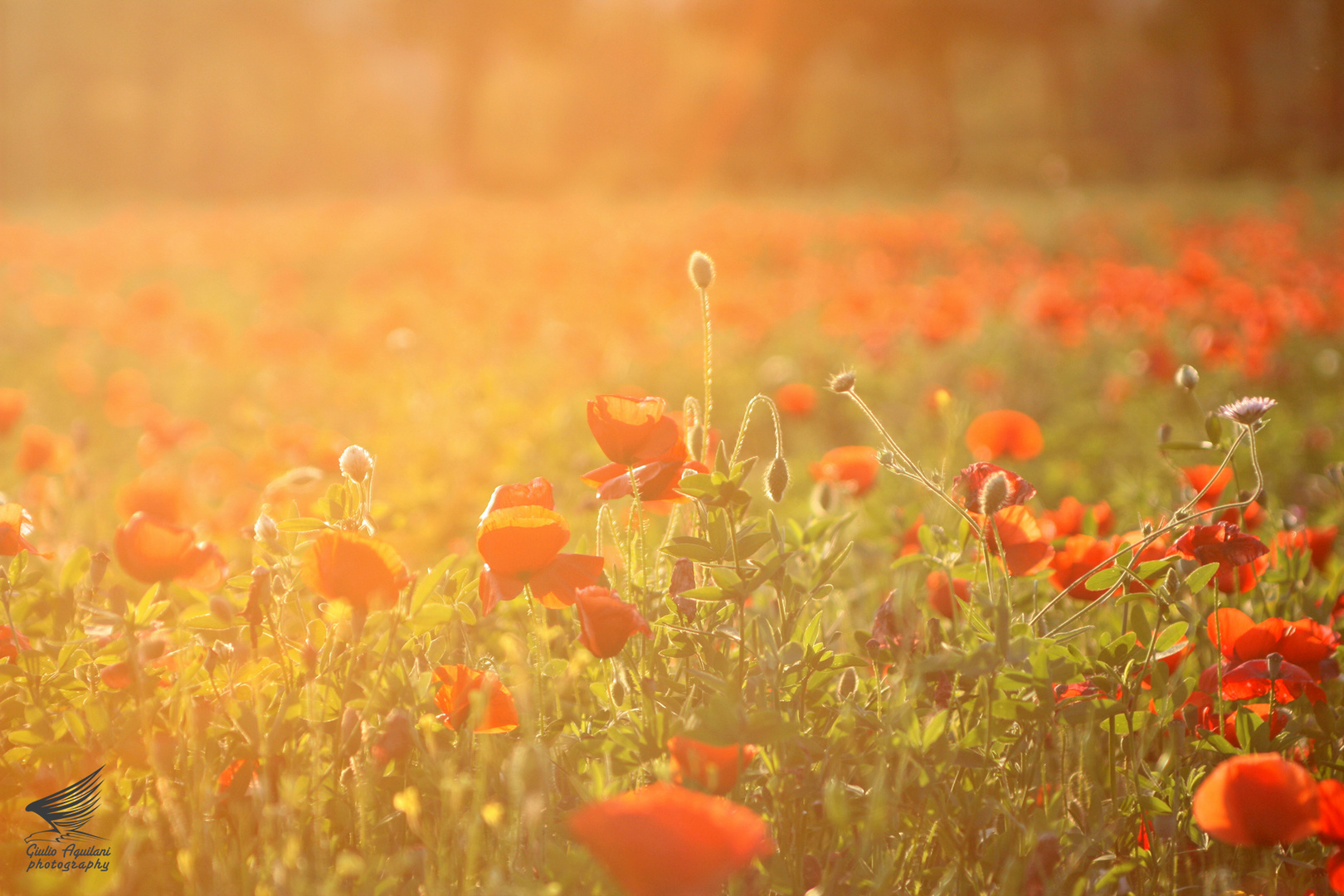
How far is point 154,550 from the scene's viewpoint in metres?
1.26

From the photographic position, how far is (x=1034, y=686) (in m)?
1.27

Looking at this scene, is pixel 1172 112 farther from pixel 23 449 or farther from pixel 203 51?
pixel 23 449

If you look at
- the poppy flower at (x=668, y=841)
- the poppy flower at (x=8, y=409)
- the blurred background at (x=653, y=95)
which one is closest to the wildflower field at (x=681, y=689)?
the poppy flower at (x=668, y=841)

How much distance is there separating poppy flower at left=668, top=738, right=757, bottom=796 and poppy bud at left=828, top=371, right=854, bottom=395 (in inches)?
19.1

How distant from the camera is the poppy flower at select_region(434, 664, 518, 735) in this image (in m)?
1.24

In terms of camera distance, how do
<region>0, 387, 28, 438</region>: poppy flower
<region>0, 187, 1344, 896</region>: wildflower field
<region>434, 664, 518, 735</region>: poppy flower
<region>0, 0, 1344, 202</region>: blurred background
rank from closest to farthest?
<region>0, 187, 1344, 896</region>: wildflower field < <region>434, 664, 518, 735</region>: poppy flower < <region>0, 387, 28, 438</region>: poppy flower < <region>0, 0, 1344, 202</region>: blurred background

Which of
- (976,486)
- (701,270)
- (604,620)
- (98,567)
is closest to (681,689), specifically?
(604,620)

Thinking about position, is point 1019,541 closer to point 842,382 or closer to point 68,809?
point 842,382

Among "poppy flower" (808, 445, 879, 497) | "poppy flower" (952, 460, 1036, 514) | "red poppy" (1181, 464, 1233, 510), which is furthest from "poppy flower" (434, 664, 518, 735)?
"red poppy" (1181, 464, 1233, 510)

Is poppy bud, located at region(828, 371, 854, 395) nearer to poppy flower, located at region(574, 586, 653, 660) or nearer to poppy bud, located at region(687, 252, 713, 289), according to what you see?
poppy bud, located at region(687, 252, 713, 289)

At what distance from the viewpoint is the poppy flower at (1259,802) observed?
3.26ft

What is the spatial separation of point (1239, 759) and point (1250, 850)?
51 cm

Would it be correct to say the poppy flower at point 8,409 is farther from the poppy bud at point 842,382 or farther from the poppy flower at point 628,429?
the poppy bud at point 842,382

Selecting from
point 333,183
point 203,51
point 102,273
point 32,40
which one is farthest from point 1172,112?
point 102,273
